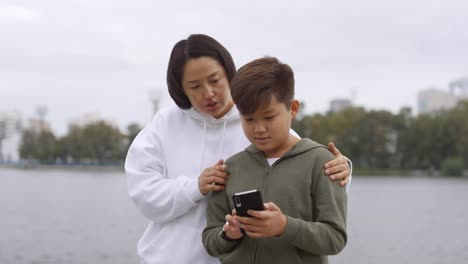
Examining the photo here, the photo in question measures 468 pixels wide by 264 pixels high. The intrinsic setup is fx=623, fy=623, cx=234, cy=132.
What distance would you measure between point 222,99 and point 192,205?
361 millimetres

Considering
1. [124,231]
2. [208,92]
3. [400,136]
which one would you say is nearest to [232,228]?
[208,92]

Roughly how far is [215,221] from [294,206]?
28 cm

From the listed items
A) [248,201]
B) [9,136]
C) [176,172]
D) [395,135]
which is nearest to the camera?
[248,201]

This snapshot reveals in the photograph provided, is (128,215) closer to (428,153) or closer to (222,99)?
(222,99)

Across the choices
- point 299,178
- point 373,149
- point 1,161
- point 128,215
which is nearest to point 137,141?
point 299,178

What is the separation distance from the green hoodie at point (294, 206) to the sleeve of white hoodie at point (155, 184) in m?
0.13

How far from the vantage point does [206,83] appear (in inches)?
79.9

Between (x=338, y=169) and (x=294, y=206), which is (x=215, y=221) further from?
(x=338, y=169)

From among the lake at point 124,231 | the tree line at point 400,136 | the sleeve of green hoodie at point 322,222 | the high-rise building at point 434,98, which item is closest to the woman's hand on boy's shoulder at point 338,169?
the sleeve of green hoodie at point 322,222

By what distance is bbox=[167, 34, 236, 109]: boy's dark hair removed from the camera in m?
2.04

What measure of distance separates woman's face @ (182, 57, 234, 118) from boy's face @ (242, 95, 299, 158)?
204mm

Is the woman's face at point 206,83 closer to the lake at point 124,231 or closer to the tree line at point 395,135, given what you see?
the lake at point 124,231

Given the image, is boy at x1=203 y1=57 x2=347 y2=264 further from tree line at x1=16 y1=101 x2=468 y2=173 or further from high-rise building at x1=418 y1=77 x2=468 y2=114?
high-rise building at x1=418 y1=77 x2=468 y2=114

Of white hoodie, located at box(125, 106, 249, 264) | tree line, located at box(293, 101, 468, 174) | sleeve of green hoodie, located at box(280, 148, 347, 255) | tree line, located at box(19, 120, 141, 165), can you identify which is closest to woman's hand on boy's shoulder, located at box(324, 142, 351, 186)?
sleeve of green hoodie, located at box(280, 148, 347, 255)
